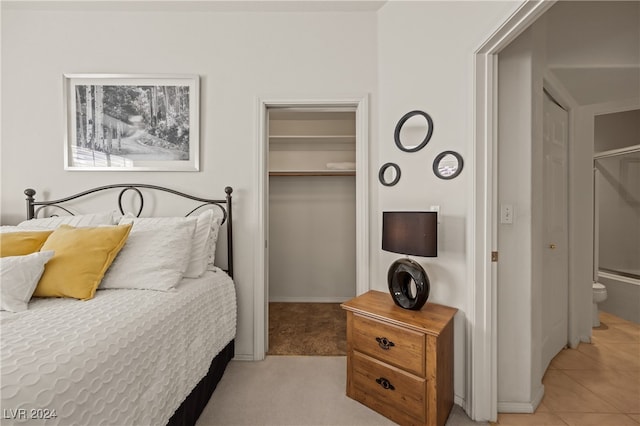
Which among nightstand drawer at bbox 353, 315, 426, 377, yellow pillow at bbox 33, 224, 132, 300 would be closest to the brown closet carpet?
nightstand drawer at bbox 353, 315, 426, 377

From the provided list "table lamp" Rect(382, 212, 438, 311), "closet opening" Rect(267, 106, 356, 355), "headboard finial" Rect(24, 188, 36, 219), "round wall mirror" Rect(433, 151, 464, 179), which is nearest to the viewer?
"table lamp" Rect(382, 212, 438, 311)

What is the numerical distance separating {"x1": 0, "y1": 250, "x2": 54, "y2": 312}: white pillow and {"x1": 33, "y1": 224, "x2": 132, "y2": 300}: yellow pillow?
52 millimetres

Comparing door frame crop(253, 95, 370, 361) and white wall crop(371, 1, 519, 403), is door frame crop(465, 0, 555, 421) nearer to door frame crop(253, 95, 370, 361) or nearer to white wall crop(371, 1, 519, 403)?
white wall crop(371, 1, 519, 403)

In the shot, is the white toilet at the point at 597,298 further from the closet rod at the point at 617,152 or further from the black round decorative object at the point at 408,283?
the black round decorative object at the point at 408,283

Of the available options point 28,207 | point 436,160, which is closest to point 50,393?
point 436,160

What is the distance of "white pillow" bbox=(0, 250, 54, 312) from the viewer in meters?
1.12

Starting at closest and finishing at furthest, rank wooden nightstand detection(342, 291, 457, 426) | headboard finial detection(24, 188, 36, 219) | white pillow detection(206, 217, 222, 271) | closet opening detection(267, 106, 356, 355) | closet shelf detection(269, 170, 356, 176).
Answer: wooden nightstand detection(342, 291, 457, 426) → white pillow detection(206, 217, 222, 271) → headboard finial detection(24, 188, 36, 219) → closet shelf detection(269, 170, 356, 176) → closet opening detection(267, 106, 356, 355)

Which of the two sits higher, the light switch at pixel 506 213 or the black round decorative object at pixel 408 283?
the light switch at pixel 506 213

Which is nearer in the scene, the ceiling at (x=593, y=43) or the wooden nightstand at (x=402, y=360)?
the wooden nightstand at (x=402, y=360)

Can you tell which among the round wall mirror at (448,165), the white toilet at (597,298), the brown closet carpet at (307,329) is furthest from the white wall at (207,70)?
the white toilet at (597,298)

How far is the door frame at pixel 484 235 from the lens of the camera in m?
1.49

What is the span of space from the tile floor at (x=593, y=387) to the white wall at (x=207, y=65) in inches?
79.8

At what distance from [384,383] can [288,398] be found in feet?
2.01

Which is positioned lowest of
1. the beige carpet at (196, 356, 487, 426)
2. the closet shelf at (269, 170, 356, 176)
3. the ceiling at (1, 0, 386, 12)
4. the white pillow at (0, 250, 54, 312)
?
the beige carpet at (196, 356, 487, 426)
